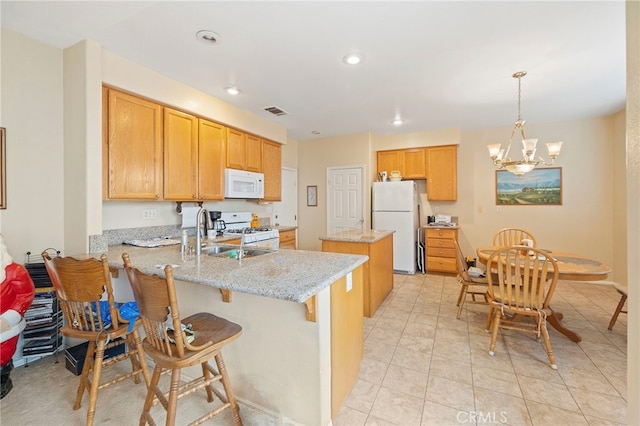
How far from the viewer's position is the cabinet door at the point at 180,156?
2.89m

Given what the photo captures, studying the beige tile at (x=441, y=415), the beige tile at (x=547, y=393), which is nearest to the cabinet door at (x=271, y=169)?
the beige tile at (x=441, y=415)

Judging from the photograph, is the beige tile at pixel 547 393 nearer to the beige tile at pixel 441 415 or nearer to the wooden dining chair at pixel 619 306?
the beige tile at pixel 441 415

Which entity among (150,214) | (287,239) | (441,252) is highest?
(150,214)

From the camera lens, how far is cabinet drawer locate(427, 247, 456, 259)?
4707mm

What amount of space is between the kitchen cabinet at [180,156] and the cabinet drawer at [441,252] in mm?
Result: 3911

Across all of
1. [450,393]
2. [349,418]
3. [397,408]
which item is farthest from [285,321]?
[450,393]

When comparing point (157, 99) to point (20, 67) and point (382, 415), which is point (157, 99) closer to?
point (20, 67)

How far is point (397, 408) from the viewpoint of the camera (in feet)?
5.50

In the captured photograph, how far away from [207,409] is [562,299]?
14.3ft

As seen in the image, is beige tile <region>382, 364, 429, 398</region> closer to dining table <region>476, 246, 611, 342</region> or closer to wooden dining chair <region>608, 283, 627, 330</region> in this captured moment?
dining table <region>476, 246, 611, 342</region>

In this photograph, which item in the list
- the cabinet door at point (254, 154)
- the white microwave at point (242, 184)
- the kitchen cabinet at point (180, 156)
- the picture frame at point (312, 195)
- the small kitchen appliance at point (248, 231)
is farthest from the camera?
the picture frame at point (312, 195)

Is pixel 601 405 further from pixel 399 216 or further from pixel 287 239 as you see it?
pixel 287 239

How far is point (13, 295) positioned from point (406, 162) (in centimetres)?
528

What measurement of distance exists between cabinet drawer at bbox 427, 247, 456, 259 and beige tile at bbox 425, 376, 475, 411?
312cm
